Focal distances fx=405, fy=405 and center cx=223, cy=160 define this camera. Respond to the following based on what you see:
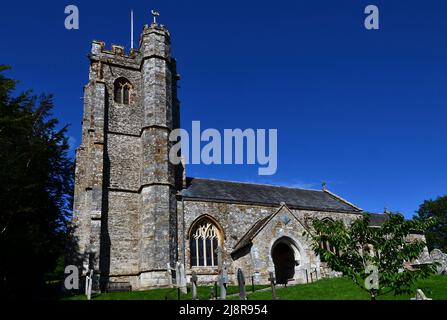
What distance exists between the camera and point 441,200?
63.6 meters

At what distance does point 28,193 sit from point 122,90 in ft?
33.4

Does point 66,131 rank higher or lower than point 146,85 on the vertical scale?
lower

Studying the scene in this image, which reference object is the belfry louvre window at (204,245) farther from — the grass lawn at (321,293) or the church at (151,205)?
the grass lawn at (321,293)

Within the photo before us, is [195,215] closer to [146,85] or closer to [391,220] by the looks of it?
[146,85]

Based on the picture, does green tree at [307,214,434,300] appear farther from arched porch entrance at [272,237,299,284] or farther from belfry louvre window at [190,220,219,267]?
belfry louvre window at [190,220,219,267]

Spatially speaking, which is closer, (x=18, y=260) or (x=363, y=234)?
(x=363, y=234)

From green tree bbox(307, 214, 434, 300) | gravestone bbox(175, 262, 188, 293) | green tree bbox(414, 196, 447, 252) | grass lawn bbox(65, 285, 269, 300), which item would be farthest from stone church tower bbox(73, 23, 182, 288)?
green tree bbox(414, 196, 447, 252)

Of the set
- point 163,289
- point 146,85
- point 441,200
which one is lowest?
point 163,289

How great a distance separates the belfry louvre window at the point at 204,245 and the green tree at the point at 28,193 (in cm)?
879

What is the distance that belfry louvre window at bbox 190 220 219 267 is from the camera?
26.1 m

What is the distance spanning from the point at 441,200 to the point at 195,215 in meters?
51.8
